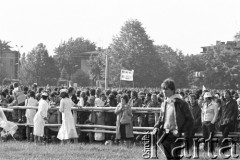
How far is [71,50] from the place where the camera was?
15688 centimetres

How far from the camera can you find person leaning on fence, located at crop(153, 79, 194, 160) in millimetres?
10883

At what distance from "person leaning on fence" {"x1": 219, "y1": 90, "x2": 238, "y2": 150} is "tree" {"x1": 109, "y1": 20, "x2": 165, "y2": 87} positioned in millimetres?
85679

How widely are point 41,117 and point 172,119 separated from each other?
9647 millimetres

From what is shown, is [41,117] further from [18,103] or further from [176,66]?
[176,66]

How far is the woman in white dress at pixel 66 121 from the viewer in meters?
19.4

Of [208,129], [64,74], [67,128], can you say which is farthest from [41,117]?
[64,74]

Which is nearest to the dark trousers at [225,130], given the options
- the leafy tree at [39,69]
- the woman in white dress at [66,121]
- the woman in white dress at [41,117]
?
the woman in white dress at [66,121]

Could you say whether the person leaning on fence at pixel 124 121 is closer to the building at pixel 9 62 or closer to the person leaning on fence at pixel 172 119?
the person leaning on fence at pixel 172 119

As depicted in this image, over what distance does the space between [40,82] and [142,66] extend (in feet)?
96.7

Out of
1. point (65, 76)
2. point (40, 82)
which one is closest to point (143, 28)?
point (40, 82)

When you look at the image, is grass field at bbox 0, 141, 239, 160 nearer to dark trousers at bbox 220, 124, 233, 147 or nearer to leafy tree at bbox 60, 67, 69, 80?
dark trousers at bbox 220, 124, 233, 147

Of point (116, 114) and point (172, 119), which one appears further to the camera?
point (116, 114)

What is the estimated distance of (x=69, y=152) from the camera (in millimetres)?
16391

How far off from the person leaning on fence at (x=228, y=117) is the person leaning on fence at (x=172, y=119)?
6835mm
